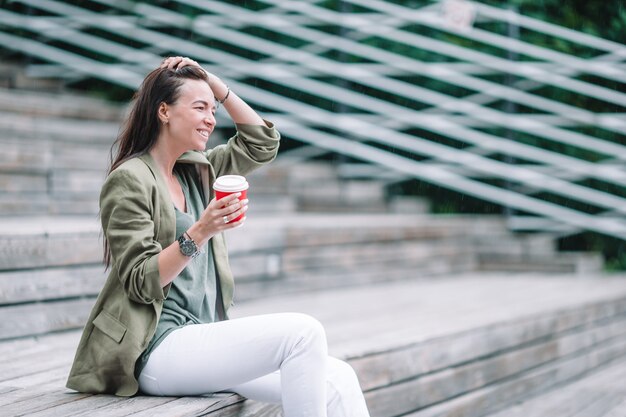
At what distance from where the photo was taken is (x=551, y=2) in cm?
531

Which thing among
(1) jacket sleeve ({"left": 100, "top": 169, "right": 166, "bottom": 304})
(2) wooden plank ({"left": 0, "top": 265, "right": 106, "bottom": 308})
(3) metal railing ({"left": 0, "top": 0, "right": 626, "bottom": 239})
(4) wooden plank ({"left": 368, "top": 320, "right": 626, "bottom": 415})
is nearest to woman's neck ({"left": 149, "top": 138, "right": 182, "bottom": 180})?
(1) jacket sleeve ({"left": 100, "top": 169, "right": 166, "bottom": 304})

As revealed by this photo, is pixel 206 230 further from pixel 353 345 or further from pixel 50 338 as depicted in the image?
pixel 50 338

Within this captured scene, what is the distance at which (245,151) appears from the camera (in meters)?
2.27

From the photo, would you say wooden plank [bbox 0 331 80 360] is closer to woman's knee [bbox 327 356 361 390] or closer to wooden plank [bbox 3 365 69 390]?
wooden plank [bbox 3 365 69 390]

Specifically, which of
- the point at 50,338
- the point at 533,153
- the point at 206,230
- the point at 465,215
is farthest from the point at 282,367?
the point at 465,215

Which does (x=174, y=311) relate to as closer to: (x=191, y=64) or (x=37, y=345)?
(x=191, y=64)

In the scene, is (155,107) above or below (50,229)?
above

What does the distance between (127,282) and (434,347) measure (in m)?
1.34

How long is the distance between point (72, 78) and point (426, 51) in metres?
2.24

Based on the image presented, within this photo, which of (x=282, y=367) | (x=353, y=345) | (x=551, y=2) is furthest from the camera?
(x=551, y=2)

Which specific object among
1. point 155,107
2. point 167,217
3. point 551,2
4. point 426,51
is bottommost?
point 167,217

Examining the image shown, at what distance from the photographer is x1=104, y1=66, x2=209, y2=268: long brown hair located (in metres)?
1.99

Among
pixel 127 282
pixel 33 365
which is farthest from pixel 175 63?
pixel 33 365

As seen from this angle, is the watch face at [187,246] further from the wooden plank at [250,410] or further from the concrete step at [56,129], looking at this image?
the concrete step at [56,129]
